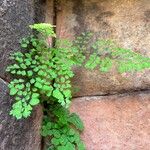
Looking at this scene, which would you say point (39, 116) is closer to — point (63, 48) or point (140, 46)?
point (63, 48)

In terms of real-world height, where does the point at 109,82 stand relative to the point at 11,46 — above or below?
below

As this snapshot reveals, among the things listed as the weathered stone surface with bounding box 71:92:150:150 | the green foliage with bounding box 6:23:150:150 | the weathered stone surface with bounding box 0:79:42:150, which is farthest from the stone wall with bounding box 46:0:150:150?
the weathered stone surface with bounding box 0:79:42:150

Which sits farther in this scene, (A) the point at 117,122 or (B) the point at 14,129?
(A) the point at 117,122

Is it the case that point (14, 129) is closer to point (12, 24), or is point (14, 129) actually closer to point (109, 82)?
point (12, 24)

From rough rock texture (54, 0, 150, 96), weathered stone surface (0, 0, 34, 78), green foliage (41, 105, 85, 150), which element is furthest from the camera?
rough rock texture (54, 0, 150, 96)

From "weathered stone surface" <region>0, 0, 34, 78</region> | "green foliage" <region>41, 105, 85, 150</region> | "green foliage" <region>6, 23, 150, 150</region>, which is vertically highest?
"weathered stone surface" <region>0, 0, 34, 78</region>

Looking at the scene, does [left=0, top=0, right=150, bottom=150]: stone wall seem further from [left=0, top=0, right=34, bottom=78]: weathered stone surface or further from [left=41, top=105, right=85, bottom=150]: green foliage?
[left=0, top=0, right=34, bottom=78]: weathered stone surface

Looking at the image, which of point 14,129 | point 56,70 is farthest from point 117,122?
point 14,129
